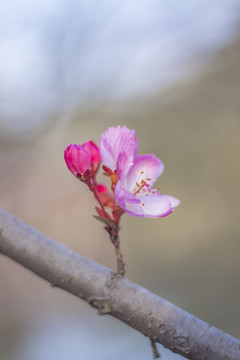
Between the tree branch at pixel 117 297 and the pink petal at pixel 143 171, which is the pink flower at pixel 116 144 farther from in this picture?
the tree branch at pixel 117 297

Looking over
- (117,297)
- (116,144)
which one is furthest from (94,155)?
(117,297)

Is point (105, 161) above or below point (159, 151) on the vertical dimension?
below

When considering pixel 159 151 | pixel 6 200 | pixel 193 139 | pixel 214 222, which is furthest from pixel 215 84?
pixel 6 200

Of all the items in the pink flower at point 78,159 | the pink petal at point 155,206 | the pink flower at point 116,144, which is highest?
the pink flower at point 116,144

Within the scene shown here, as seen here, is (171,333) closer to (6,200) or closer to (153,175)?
(153,175)

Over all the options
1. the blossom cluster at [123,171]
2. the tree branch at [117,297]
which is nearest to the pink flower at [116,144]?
the blossom cluster at [123,171]

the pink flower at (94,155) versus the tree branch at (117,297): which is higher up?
the pink flower at (94,155)

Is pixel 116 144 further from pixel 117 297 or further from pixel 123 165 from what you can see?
pixel 117 297
